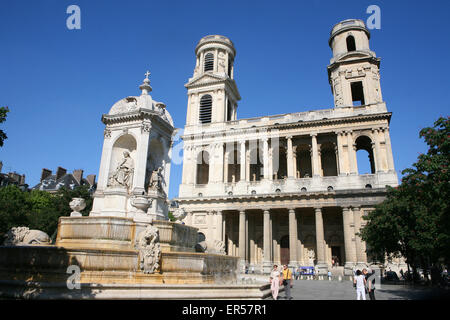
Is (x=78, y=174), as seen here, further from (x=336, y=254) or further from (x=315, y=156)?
(x=336, y=254)

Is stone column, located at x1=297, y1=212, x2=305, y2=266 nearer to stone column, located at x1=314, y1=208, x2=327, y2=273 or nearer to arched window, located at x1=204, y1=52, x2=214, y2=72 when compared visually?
stone column, located at x1=314, y1=208, x2=327, y2=273

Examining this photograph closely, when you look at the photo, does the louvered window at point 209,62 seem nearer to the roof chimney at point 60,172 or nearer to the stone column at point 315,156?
the stone column at point 315,156

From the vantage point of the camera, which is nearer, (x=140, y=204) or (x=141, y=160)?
(x=140, y=204)

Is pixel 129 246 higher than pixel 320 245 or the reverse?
the reverse

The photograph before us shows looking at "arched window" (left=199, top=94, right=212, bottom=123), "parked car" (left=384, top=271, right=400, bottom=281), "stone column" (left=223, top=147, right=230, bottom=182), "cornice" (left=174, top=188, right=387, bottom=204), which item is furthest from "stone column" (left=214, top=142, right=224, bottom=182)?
"parked car" (left=384, top=271, right=400, bottom=281)

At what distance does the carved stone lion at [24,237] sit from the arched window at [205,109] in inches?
1216

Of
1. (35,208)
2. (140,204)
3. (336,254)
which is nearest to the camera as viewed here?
(140,204)

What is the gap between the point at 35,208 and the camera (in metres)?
40.2

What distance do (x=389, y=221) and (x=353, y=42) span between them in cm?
2734

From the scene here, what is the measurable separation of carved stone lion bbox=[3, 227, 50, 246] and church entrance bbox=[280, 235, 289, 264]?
28.4 metres

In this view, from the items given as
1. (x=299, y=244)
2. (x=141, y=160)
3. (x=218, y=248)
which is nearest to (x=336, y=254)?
(x=299, y=244)

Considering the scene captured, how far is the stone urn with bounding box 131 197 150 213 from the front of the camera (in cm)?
1053

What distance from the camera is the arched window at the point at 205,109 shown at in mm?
41438

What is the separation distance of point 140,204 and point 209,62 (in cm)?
3776
